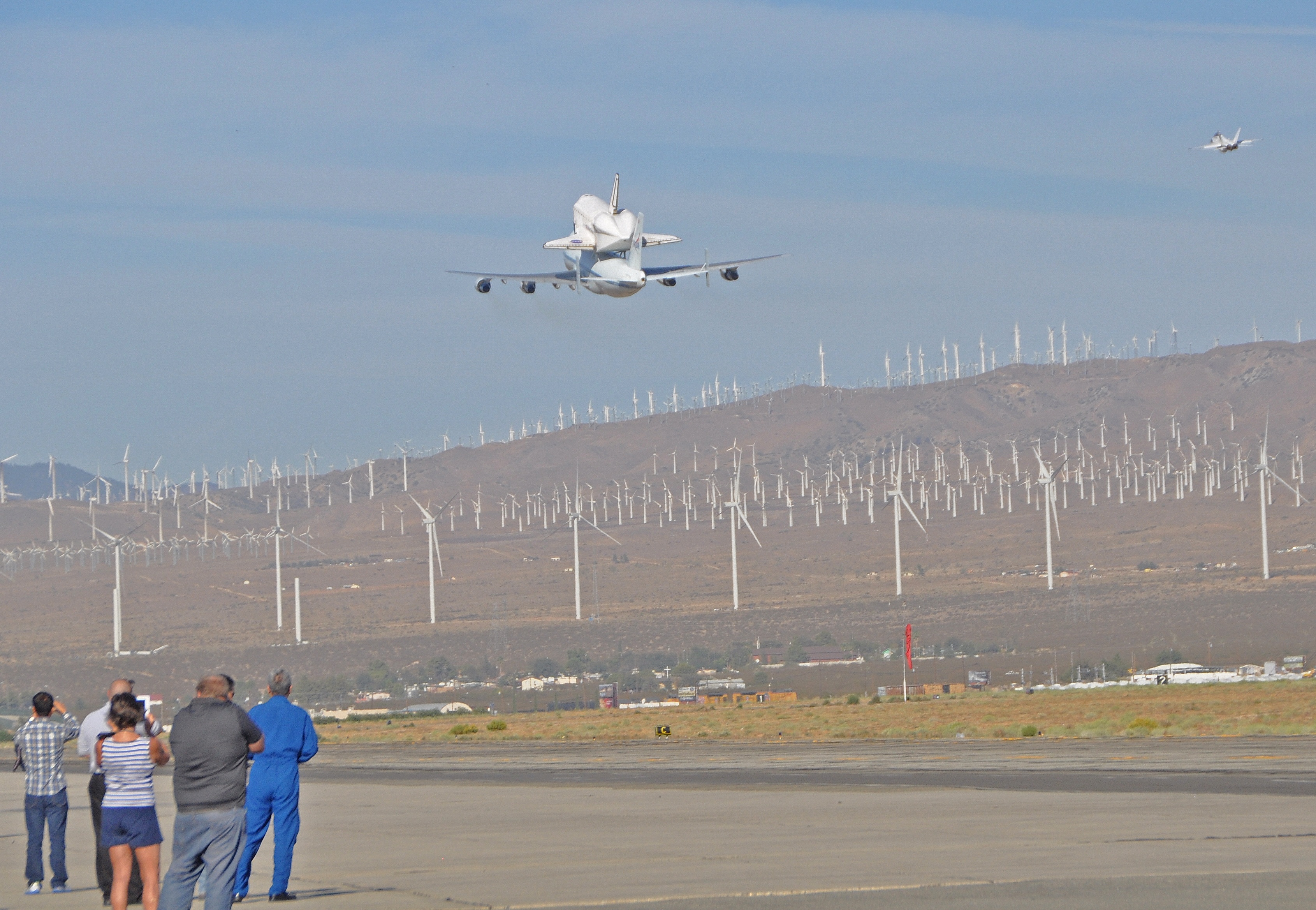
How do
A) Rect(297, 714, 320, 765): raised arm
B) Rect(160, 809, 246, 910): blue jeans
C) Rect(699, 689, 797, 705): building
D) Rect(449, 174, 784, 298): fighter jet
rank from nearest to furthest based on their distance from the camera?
Rect(160, 809, 246, 910): blue jeans < Rect(297, 714, 320, 765): raised arm < Rect(449, 174, 784, 298): fighter jet < Rect(699, 689, 797, 705): building

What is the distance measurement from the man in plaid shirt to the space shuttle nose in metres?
27.4

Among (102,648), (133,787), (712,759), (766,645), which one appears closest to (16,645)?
(102,648)

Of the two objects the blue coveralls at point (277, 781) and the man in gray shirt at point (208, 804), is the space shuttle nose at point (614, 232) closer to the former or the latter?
the blue coveralls at point (277, 781)

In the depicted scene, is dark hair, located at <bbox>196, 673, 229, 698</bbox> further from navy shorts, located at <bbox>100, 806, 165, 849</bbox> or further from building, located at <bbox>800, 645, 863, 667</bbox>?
building, located at <bbox>800, 645, 863, 667</bbox>

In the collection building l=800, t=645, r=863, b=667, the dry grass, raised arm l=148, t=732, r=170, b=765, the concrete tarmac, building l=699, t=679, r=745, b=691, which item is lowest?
building l=699, t=679, r=745, b=691

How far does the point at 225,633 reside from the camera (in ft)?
602

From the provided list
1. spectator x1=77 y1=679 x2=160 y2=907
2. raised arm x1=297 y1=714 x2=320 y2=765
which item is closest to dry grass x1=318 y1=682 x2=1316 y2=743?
raised arm x1=297 y1=714 x2=320 y2=765

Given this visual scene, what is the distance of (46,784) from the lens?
1988 centimetres

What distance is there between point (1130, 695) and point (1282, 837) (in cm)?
5561

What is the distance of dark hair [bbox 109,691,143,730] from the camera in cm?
1605

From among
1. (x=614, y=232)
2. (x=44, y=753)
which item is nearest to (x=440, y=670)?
(x=614, y=232)

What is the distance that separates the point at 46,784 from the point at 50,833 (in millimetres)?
597

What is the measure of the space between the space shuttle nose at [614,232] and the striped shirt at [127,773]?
3068 cm

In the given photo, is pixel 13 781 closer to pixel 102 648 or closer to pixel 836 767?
pixel 836 767
